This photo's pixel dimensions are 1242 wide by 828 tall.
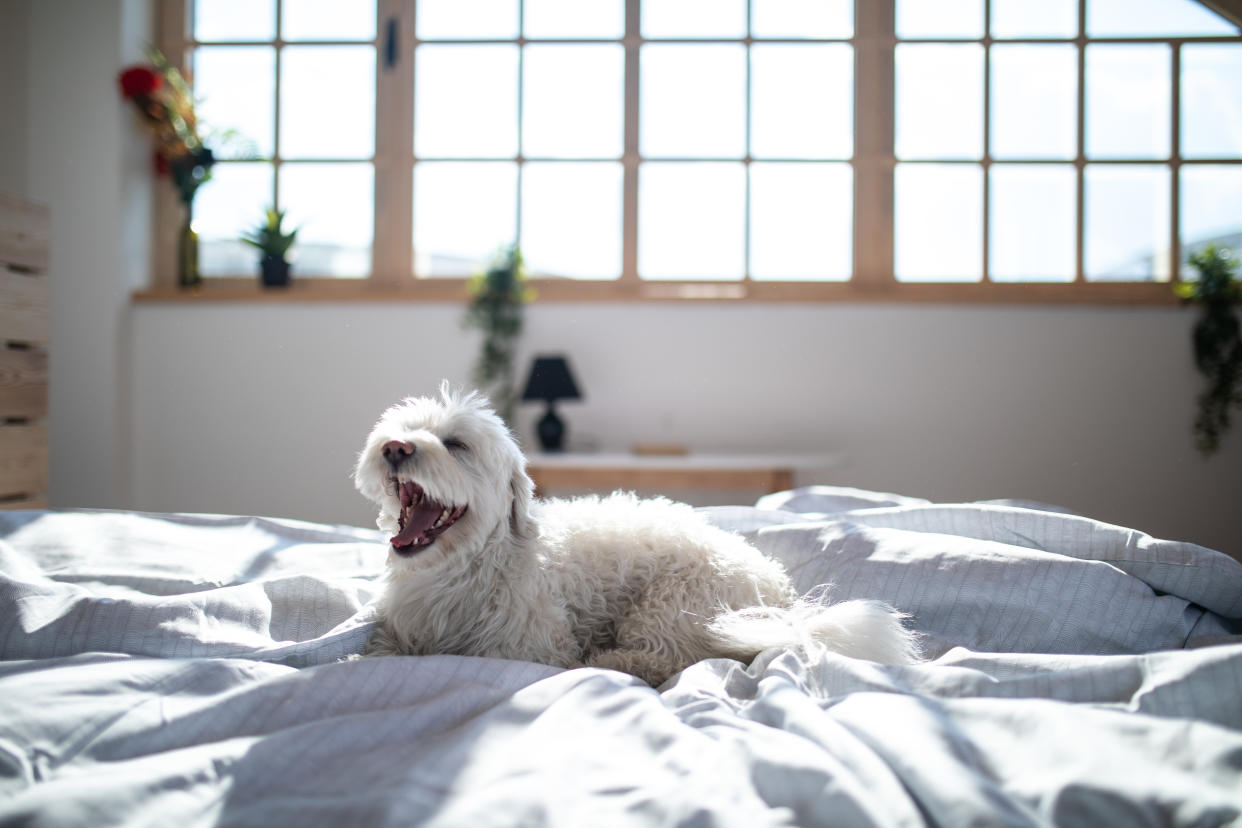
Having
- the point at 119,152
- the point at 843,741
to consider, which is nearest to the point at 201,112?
the point at 119,152

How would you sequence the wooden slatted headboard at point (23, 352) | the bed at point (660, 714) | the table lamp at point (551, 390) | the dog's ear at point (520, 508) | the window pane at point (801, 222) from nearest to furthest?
1. the bed at point (660, 714)
2. the dog's ear at point (520, 508)
3. the wooden slatted headboard at point (23, 352)
4. the table lamp at point (551, 390)
5. the window pane at point (801, 222)

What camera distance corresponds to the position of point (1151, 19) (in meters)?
3.41

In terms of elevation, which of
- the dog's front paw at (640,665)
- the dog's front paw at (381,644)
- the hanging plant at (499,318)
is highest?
the hanging plant at (499,318)

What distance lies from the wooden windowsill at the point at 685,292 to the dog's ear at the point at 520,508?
86.7 inches

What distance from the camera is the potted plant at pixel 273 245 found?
3395 millimetres

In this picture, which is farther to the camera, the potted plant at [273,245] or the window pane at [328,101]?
the window pane at [328,101]

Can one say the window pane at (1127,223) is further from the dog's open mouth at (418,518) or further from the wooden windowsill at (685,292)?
the dog's open mouth at (418,518)

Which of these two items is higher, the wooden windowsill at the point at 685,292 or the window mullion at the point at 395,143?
the window mullion at the point at 395,143

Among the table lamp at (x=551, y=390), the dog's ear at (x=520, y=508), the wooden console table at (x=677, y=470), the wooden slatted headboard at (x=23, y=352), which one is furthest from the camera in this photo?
the table lamp at (x=551, y=390)

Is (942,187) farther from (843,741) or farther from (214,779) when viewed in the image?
(214,779)

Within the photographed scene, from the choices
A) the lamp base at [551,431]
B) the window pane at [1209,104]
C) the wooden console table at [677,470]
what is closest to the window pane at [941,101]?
the window pane at [1209,104]

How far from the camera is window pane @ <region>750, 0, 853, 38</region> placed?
3.49 meters

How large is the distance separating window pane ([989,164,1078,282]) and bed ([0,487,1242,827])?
2.51m

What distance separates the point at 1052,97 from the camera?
135 inches
